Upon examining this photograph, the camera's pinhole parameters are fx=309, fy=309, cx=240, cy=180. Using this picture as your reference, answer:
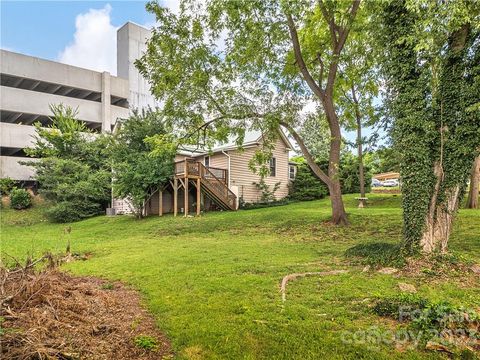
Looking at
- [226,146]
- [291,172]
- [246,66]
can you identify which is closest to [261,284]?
[246,66]

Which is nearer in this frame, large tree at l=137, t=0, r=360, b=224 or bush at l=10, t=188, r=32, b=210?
large tree at l=137, t=0, r=360, b=224

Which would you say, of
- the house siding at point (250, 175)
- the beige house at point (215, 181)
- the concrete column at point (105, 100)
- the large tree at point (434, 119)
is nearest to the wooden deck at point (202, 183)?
the beige house at point (215, 181)

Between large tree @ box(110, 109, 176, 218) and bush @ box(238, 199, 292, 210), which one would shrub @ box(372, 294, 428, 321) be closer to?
large tree @ box(110, 109, 176, 218)

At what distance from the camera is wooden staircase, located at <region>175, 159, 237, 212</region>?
688 inches

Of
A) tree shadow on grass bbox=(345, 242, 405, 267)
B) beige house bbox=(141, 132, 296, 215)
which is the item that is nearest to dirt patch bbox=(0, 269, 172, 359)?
tree shadow on grass bbox=(345, 242, 405, 267)

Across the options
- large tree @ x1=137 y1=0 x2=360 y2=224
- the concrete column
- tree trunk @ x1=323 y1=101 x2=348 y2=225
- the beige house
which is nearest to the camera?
large tree @ x1=137 y1=0 x2=360 y2=224

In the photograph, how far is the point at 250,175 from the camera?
21.9 m

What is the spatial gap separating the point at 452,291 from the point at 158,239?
9.66 metres

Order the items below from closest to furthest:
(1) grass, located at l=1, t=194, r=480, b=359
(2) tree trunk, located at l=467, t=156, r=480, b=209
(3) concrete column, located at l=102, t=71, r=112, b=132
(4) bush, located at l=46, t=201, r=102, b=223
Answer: (1) grass, located at l=1, t=194, r=480, b=359 < (2) tree trunk, located at l=467, t=156, r=480, b=209 < (4) bush, located at l=46, t=201, r=102, b=223 < (3) concrete column, located at l=102, t=71, r=112, b=132

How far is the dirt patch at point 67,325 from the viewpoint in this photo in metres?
2.78

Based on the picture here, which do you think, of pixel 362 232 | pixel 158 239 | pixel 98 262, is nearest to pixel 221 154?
pixel 158 239

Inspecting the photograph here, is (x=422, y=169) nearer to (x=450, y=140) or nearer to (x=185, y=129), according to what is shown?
(x=450, y=140)

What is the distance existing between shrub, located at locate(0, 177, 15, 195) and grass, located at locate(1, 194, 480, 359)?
15.2 meters

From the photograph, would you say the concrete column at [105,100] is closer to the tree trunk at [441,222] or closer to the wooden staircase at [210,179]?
the wooden staircase at [210,179]
